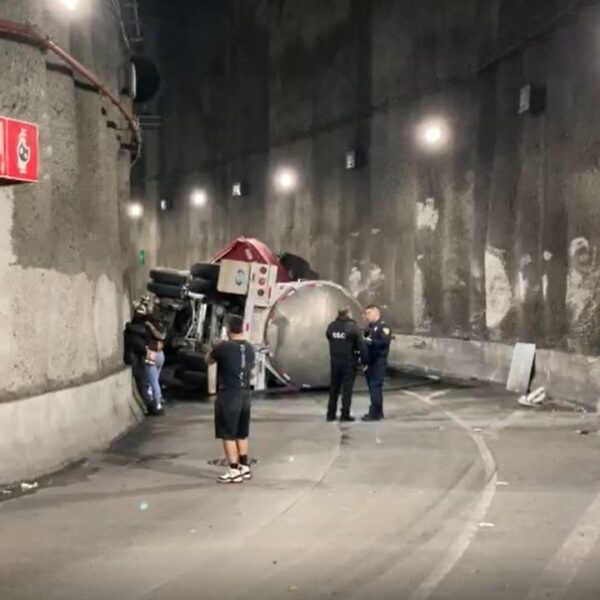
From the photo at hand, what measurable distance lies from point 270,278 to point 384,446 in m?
6.38

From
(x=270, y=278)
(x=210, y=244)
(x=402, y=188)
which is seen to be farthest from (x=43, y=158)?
(x=210, y=244)

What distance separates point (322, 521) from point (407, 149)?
15757 mm

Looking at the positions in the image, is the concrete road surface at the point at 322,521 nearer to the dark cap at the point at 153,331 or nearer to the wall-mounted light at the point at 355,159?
the dark cap at the point at 153,331

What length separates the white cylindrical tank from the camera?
1703cm

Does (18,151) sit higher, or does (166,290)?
(18,151)

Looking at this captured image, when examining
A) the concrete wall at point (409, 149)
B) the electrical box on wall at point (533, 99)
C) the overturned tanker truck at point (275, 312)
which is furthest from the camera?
the overturned tanker truck at point (275, 312)

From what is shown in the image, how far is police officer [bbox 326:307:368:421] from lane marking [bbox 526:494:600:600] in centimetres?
591

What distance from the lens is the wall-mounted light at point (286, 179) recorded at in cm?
2725

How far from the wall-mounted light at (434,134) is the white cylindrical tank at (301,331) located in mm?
5189

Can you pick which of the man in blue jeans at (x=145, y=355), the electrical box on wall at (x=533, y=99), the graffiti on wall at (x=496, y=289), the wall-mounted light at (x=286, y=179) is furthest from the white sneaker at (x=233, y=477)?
the wall-mounted light at (x=286, y=179)

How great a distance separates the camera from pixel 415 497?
856cm

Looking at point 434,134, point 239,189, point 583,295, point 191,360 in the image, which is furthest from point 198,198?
point 583,295

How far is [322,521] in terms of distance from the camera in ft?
25.0

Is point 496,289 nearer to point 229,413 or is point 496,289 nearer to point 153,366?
point 153,366
